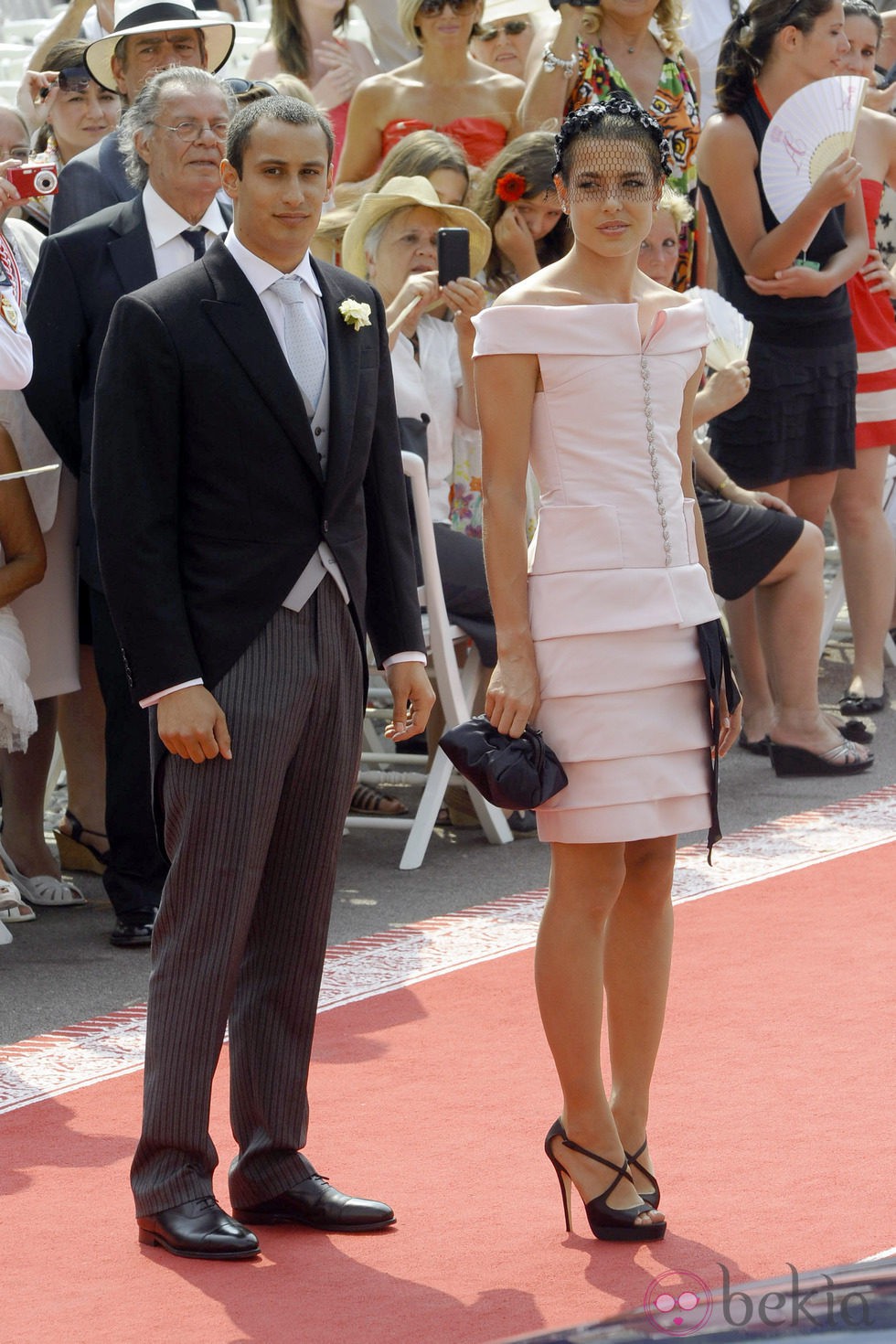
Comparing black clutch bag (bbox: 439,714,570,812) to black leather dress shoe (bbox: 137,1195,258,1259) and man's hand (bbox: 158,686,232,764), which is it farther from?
black leather dress shoe (bbox: 137,1195,258,1259)

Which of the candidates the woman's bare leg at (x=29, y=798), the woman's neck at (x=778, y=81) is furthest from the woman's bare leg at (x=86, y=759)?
the woman's neck at (x=778, y=81)

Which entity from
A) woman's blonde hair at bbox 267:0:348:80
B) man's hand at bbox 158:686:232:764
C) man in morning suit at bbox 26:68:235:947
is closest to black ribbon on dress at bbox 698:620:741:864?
man's hand at bbox 158:686:232:764

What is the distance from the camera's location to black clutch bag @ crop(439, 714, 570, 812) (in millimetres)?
3373

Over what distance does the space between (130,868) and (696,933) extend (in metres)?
1.50

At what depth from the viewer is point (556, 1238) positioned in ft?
11.5

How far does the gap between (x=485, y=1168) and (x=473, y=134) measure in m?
5.14

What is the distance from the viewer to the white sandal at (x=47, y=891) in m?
5.80

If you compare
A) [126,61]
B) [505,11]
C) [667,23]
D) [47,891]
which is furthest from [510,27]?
[47,891]

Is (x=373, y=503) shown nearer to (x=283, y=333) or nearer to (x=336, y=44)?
(x=283, y=333)

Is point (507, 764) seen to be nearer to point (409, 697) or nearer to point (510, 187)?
point (409, 697)

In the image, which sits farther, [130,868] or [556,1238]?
[130,868]

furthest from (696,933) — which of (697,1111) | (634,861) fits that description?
(634,861)

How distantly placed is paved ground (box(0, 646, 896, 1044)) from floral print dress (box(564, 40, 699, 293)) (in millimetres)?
2036

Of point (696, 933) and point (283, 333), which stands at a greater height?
point (283, 333)
